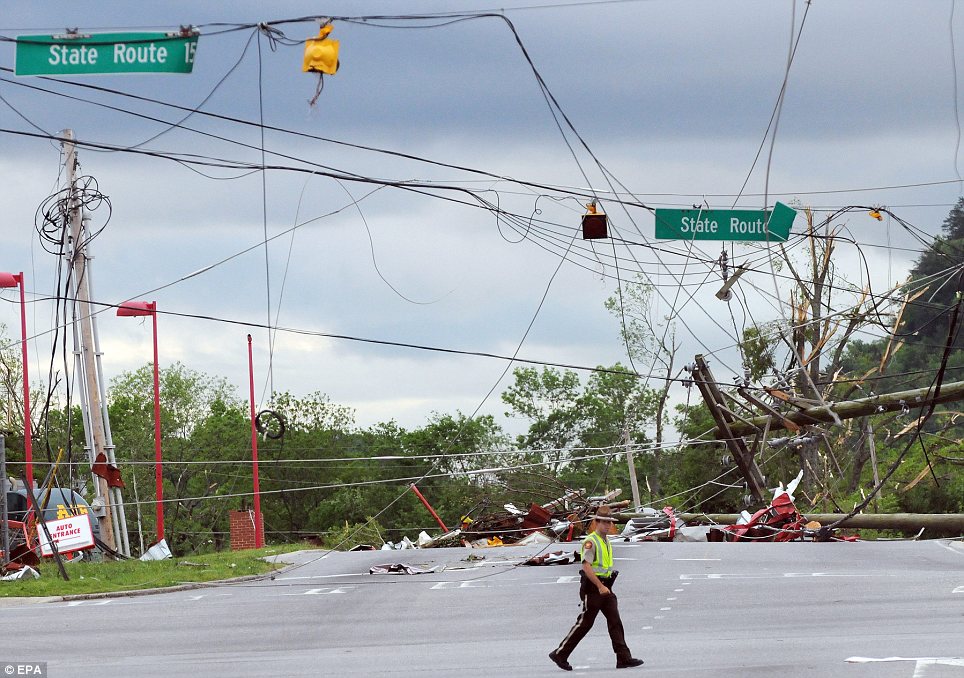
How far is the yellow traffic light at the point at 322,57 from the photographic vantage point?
11844 millimetres

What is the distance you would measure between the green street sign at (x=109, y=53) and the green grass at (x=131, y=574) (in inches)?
519

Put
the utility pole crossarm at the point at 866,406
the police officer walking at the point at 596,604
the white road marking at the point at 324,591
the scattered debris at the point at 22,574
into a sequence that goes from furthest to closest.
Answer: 1. the utility pole crossarm at the point at 866,406
2. the scattered debris at the point at 22,574
3. the white road marking at the point at 324,591
4. the police officer walking at the point at 596,604

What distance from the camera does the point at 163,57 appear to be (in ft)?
35.9

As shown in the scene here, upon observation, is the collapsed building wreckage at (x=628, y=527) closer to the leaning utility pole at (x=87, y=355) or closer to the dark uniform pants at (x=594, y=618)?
the leaning utility pole at (x=87, y=355)

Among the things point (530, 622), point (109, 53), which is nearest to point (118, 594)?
point (530, 622)

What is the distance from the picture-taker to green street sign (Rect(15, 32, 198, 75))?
1087 cm

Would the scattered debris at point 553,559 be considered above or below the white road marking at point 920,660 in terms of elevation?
below

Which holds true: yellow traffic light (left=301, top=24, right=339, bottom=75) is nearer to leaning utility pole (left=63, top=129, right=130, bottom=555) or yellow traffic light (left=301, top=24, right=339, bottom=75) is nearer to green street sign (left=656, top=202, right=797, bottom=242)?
green street sign (left=656, top=202, right=797, bottom=242)

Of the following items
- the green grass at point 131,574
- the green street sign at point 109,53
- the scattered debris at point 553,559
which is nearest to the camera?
the green street sign at point 109,53

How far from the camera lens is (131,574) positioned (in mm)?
24750

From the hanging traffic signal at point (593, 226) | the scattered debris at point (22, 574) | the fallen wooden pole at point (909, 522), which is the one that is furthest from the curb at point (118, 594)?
the fallen wooden pole at point (909, 522)

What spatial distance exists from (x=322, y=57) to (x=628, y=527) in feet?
68.2

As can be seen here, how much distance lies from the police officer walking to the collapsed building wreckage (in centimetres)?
1621

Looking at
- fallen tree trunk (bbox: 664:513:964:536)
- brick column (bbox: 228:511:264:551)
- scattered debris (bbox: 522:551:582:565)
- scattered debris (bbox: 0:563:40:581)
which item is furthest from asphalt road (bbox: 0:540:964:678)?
brick column (bbox: 228:511:264:551)
